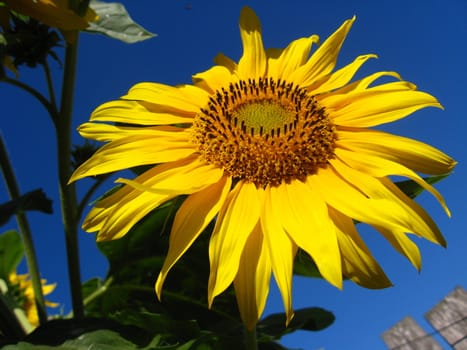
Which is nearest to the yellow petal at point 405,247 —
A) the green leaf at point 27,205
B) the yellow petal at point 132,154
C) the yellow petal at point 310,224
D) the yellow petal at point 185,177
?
the yellow petal at point 310,224

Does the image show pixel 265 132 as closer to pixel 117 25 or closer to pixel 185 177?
pixel 185 177

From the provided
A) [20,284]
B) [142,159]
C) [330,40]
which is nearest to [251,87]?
[330,40]

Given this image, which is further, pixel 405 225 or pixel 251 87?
pixel 251 87

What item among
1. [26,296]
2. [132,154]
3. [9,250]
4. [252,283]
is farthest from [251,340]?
[26,296]

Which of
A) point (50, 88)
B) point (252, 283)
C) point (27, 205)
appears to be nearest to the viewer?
point (252, 283)

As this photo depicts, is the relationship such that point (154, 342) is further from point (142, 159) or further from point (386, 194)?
point (386, 194)

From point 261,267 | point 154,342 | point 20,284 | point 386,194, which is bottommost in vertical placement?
point 20,284

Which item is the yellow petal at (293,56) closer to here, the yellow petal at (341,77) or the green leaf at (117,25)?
the yellow petal at (341,77)
